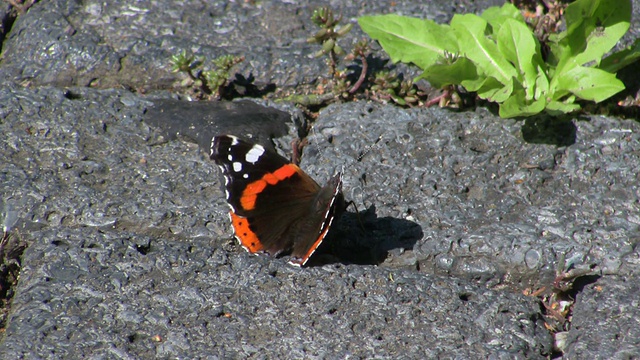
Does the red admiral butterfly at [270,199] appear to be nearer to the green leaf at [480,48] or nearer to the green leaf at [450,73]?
the green leaf at [450,73]

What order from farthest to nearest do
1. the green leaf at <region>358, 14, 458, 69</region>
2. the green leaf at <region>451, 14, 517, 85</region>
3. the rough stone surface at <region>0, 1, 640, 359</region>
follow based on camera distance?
the green leaf at <region>358, 14, 458, 69</region>
the green leaf at <region>451, 14, 517, 85</region>
the rough stone surface at <region>0, 1, 640, 359</region>

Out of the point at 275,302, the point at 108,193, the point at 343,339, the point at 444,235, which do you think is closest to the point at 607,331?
the point at 444,235

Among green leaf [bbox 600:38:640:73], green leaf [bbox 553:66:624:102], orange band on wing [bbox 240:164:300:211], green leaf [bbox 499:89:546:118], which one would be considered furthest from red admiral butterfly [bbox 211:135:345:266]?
green leaf [bbox 600:38:640:73]

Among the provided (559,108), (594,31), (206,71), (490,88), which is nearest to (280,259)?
(206,71)

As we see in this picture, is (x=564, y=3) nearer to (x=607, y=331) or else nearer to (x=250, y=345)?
(x=607, y=331)

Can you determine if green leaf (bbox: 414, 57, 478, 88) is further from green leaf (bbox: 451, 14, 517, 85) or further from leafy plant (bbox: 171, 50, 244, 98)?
leafy plant (bbox: 171, 50, 244, 98)

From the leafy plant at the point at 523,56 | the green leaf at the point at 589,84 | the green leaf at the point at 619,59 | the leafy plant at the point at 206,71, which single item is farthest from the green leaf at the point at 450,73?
the leafy plant at the point at 206,71
